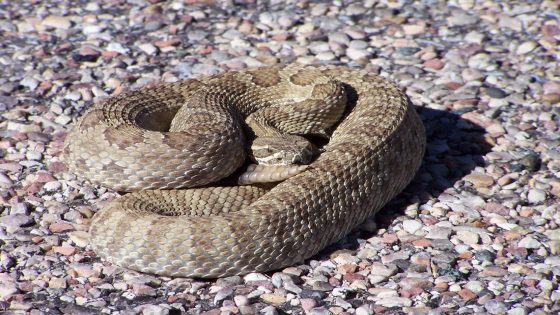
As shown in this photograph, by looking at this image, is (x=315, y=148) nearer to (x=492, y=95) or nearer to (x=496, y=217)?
(x=496, y=217)

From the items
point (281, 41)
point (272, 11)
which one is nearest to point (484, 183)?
point (281, 41)

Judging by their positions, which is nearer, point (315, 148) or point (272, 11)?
point (315, 148)

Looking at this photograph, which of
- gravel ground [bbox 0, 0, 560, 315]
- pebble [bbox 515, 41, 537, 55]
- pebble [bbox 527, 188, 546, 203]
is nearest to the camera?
gravel ground [bbox 0, 0, 560, 315]

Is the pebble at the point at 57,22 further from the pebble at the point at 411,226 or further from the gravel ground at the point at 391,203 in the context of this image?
the pebble at the point at 411,226

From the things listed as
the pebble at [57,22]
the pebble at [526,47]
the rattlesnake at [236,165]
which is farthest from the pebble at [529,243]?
the pebble at [57,22]

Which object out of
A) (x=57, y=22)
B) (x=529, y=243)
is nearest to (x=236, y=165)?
(x=529, y=243)

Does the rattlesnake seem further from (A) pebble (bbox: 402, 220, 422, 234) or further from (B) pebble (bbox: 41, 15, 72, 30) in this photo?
(B) pebble (bbox: 41, 15, 72, 30)

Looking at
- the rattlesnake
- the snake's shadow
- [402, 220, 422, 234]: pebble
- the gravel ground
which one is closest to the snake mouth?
the rattlesnake
